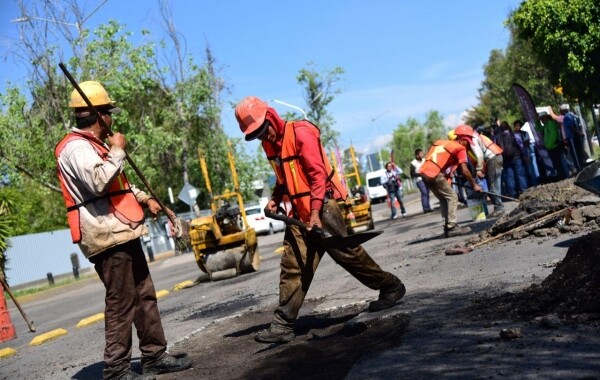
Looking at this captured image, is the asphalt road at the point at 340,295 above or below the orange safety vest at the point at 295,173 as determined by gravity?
below

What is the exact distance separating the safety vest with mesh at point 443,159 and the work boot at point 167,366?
25.0ft

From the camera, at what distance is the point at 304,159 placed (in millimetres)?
6656

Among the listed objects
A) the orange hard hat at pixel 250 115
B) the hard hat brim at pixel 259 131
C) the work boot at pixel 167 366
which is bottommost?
the work boot at pixel 167 366

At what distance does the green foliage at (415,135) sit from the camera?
103250 mm

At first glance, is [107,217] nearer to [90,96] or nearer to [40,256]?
[90,96]

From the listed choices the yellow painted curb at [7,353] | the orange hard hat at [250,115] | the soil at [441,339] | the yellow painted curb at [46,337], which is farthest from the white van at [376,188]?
the orange hard hat at [250,115]

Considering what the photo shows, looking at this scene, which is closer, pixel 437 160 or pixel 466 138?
pixel 437 160

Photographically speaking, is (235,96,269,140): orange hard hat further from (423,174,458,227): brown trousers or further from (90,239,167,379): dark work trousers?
(423,174,458,227): brown trousers

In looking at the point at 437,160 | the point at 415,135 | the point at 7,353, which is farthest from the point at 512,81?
the point at 415,135

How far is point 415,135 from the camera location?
10800 centimetres

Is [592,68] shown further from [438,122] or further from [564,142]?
[438,122]

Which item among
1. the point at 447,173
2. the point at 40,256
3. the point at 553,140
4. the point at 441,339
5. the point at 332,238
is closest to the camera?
the point at 441,339

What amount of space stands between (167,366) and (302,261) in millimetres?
1358

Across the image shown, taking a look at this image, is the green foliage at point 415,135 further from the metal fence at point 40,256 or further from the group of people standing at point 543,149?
the group of people standing at point 543,149
